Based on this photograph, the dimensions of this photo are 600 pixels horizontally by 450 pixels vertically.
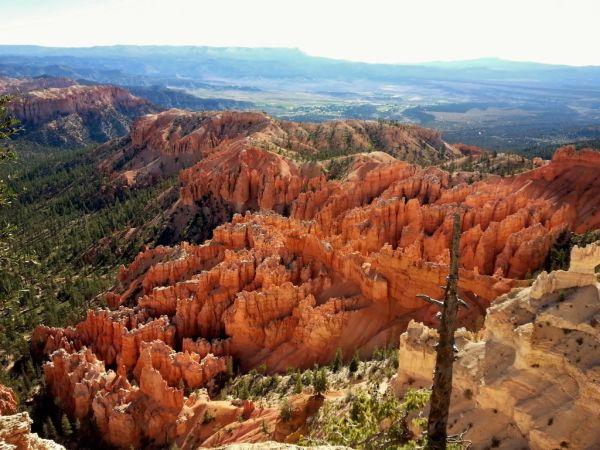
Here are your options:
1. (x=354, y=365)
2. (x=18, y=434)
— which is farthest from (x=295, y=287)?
(x=18, y=434)

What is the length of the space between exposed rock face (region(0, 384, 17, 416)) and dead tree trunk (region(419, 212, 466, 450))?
2683 cm

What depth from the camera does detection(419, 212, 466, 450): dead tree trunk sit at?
31.4ft

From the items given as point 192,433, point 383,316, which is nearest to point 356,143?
point 383,316

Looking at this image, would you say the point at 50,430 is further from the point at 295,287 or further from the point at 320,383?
the point at 295,287

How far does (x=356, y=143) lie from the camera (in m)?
98.8

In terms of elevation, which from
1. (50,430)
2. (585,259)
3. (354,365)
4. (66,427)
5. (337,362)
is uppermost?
(585,259)

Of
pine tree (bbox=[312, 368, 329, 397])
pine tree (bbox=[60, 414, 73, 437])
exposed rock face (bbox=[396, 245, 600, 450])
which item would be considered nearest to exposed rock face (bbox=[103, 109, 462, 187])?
pine tree (bbox=[312, 368, 329, 397])

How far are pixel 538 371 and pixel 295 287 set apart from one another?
22.1 metres

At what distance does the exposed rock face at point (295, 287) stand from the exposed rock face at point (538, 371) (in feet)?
36.1

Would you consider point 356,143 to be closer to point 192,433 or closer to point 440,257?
point 440,257

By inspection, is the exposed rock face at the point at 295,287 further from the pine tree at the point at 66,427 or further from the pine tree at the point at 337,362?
the pine tree at the point at 337,362

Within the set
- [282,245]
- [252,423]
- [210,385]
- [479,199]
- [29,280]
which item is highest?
[479,199]

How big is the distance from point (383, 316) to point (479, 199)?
56.5 feet

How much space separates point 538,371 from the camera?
15.7 meters
